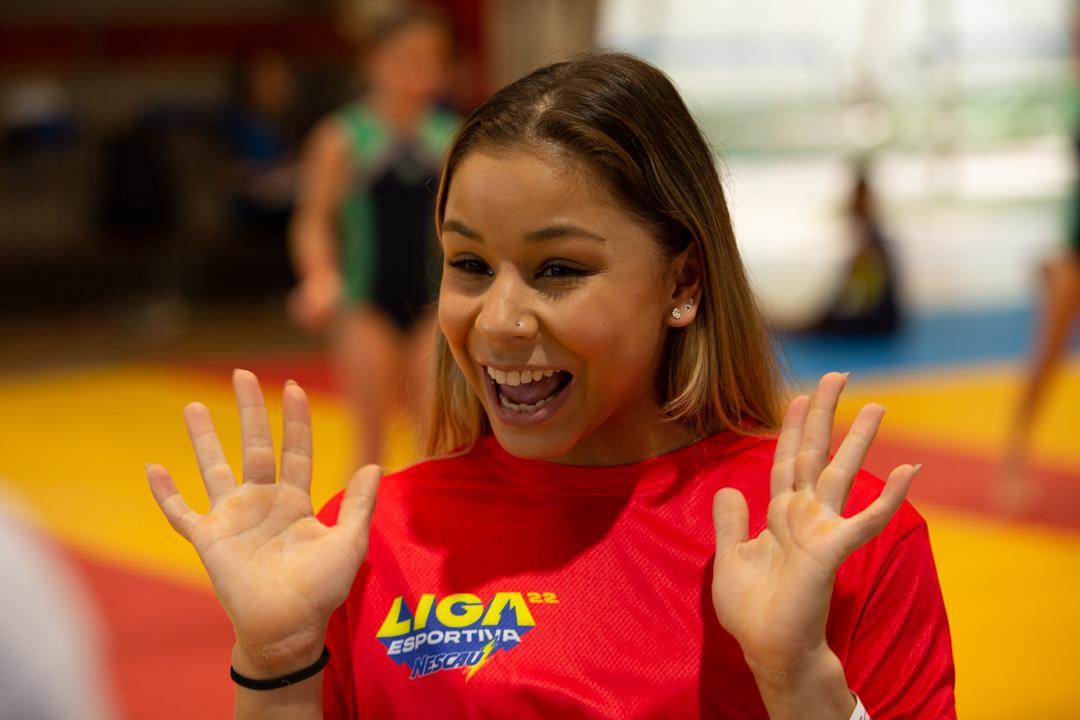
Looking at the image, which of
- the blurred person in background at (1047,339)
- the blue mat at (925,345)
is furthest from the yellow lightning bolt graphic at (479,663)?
the blue mat at (925,345)

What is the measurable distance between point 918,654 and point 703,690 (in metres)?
0.28

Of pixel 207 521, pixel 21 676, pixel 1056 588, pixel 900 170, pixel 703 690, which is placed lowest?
pixel 900 170

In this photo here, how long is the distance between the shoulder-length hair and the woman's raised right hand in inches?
15.7

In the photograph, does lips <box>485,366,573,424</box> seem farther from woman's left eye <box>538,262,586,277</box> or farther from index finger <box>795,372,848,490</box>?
index finger <box>795,372,848,490</box>

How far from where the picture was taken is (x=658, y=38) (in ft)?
55.8

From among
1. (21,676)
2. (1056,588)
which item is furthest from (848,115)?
(21,676)

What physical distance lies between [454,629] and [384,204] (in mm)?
3826

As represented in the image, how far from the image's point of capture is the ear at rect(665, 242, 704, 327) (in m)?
2.12

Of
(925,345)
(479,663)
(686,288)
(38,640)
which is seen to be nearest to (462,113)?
(925,345)

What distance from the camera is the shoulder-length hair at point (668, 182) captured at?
80.0 inches

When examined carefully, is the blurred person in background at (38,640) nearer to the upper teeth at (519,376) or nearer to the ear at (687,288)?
the upper teeth at (519,376)

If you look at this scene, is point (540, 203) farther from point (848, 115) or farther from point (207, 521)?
point (848, 115)

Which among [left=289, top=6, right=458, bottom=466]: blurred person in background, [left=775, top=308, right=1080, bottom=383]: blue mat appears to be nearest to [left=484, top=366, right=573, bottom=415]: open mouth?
[left=289, top=6, right=458, bottom=466]: blurred person in background

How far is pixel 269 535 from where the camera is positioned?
201 cm
